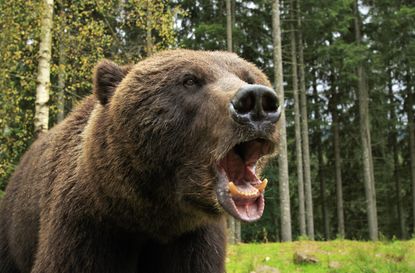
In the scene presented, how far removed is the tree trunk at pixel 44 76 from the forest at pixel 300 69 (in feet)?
0.09

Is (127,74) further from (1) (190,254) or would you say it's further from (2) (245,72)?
(1) (190,254)

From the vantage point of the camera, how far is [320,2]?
2122 centimetres

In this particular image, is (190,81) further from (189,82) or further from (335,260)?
(335,260)

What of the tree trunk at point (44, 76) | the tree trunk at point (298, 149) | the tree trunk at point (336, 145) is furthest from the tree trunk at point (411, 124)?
the tree trunk at point (44, 76)

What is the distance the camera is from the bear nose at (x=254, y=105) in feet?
7.94

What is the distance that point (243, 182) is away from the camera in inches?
106

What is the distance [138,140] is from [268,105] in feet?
2.91

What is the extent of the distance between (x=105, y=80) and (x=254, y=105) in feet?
4.56

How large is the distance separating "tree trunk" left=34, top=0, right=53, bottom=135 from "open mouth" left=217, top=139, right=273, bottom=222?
699 centimetres

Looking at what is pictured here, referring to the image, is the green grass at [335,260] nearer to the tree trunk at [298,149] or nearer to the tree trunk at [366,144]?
the tree trunk at [298,149]

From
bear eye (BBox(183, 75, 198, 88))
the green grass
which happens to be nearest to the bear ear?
bear eye (BBox(183, 75, 198, 88))

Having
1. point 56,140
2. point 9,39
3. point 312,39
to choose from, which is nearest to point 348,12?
point 312,39

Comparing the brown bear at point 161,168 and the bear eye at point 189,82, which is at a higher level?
the bear eye at point 189,82

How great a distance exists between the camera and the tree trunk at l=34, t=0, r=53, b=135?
9.27m
